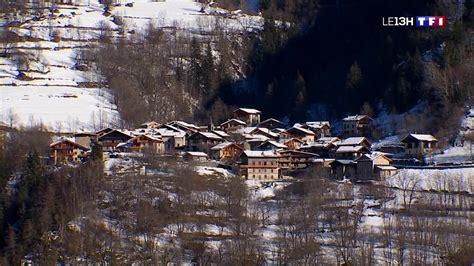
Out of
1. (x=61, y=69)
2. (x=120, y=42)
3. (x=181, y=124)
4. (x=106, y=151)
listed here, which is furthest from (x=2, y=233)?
(x=120, y=42)

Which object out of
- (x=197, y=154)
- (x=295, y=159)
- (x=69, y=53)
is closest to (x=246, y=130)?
(x=295, y=159)

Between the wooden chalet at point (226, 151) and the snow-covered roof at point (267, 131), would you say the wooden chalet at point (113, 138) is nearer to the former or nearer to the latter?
the wooden chalet at point (226, 151)

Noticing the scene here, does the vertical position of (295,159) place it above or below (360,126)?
below

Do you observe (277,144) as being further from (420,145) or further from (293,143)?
(420,145)

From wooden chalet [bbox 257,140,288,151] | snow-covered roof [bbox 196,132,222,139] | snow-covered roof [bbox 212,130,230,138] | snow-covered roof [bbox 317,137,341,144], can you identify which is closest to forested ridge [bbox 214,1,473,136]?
snow-covered roof [bbox 317,137,341,144]

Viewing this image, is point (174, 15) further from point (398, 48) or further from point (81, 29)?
point (398, 48)

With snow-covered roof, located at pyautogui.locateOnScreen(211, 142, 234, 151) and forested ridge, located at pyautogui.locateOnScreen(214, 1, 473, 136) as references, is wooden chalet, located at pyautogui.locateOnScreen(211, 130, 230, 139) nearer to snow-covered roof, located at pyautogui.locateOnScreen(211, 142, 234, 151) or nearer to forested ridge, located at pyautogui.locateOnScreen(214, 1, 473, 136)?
snow-covered roof, located at pyautogui.locateOnScreen(211, 142, 234, 151)

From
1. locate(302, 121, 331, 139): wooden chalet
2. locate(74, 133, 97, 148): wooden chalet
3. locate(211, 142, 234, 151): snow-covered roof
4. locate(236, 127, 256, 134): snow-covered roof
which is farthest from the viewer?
locate(302, 121, 331, 139): wooden chalet
